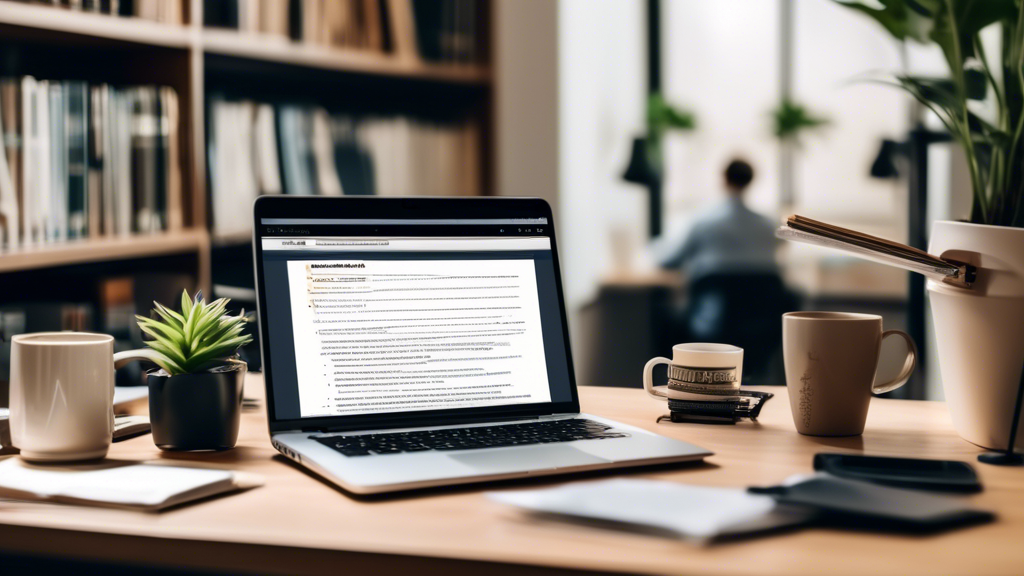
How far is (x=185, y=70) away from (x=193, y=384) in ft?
3.75

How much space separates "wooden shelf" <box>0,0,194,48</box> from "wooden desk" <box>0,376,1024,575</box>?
1.06 meters

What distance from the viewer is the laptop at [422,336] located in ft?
3.10

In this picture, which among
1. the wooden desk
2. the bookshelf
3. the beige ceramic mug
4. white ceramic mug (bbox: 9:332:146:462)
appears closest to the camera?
the wooden desk

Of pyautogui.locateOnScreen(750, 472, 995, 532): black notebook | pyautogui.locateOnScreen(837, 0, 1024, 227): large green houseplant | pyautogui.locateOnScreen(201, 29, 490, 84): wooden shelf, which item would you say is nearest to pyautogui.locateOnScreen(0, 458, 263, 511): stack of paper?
pyautogui.locateOnScreen(750, 472, 995, 532): black notebook

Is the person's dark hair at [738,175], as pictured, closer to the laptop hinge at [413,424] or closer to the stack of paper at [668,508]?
the laptop hinge at [413,424]

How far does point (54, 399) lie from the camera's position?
90 centimetres

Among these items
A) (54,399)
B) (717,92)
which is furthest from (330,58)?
(717,92)

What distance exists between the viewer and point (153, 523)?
74 cm

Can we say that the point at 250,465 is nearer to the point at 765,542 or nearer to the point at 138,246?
the point at 765,542

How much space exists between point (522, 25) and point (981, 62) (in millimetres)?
1939

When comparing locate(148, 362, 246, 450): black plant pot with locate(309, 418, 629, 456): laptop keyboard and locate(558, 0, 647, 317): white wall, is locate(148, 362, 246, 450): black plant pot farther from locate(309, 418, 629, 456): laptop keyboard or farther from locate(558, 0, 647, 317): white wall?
locate(558, 0, 647, 317): white wall

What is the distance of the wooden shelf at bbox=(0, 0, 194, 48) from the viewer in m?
1.58

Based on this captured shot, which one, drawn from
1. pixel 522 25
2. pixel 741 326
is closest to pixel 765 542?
pixel 522 25

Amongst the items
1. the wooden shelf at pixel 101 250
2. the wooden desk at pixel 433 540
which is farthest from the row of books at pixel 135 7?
the wooden desk at pixel 433 540
